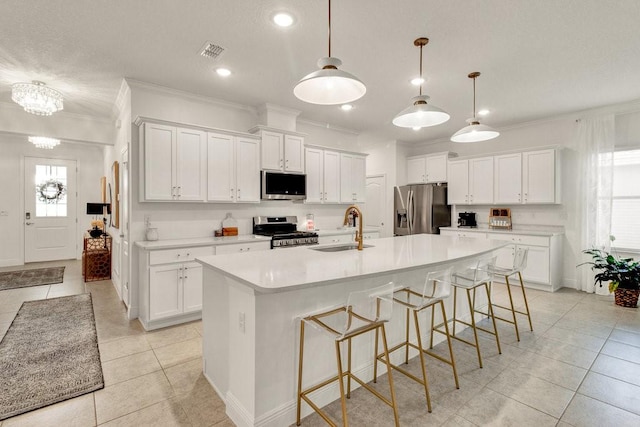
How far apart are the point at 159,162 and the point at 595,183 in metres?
6.30

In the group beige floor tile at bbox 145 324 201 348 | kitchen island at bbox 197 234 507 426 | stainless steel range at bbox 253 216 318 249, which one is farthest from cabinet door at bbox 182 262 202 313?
kitchen island at bbox 197 234 507 426

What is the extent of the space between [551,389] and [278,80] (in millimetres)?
3960

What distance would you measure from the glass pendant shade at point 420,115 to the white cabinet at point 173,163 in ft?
8.28

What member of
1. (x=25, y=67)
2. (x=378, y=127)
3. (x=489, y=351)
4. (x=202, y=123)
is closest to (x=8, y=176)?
(x=25, y=67)

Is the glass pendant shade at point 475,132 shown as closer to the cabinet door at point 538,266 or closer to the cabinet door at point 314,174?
the cabinet door at point 314,174

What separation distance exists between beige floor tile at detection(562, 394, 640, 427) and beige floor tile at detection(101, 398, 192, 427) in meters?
2.48

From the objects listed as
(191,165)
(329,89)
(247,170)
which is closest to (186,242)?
(191,165)

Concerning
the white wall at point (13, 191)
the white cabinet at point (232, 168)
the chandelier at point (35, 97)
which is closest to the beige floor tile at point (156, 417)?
the white cabinet at point (232, 168)

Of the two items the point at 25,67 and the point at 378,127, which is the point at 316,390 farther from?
the point at 378,127

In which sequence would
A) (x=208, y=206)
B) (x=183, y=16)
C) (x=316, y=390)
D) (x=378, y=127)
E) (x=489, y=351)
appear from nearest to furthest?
1. (x=316, y=390)
2. (x=183, y=16)
3. (x=489, y=351)
4. (x=208, y=206)
5. (x=378, y=127)

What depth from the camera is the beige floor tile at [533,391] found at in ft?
6.86

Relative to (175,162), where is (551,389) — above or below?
below

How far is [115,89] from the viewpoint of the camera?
3967 mm

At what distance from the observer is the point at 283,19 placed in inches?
96.7
